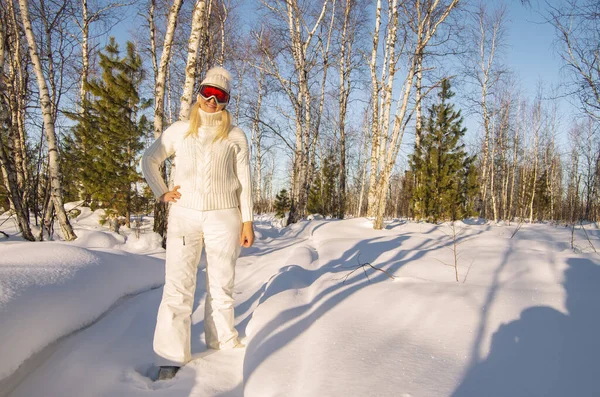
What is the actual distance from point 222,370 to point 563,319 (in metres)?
1.84

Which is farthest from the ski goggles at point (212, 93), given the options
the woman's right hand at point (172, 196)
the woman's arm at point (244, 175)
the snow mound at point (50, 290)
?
the snow mound at point (50, 290)

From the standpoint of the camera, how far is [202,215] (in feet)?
5.93

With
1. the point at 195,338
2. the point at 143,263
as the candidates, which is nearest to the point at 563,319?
the point at 195,338

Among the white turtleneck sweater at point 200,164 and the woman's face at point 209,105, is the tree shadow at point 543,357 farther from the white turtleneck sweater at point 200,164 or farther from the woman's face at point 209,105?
the woman's face at point 209,105

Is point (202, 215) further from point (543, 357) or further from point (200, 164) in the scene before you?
point (543, 357)

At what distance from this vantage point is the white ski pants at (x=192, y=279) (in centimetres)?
171

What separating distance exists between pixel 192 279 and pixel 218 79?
1206 millimetres

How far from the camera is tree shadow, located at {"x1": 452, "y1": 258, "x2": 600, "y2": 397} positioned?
1.13m

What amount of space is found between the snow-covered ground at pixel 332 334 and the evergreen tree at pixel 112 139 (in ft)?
22.7

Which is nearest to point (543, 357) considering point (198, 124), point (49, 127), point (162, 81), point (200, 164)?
point (200, 164)

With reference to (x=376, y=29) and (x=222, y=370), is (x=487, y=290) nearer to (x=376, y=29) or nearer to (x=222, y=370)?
(x=222, y=370)

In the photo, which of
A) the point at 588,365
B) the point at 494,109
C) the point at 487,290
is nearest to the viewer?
the point at 588,365

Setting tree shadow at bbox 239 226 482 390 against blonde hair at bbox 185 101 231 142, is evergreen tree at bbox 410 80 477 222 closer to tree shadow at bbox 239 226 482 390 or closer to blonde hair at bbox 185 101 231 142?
tree shadow at bbox 239 226 482 390

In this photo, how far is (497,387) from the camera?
1.14 metres
